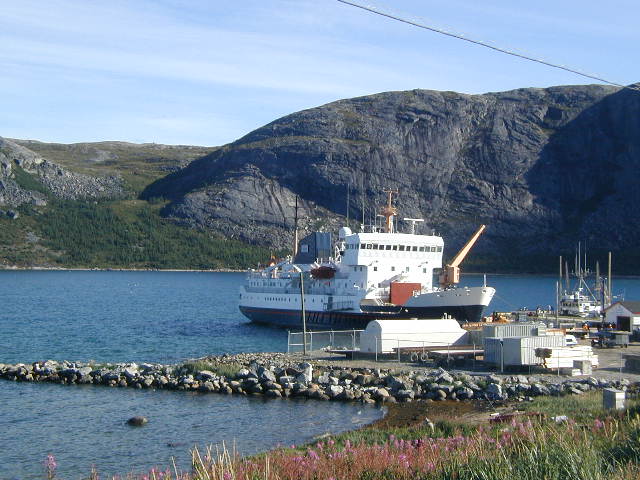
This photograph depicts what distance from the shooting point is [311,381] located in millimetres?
28938

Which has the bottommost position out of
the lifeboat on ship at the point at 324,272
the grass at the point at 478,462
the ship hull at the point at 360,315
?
the ship hull at the point at 360,315

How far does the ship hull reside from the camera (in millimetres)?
53281

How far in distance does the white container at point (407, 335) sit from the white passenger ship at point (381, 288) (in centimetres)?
1621

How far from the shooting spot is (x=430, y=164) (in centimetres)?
19775

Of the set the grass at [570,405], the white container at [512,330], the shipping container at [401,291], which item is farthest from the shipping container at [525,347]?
the shipping container at [401,291]

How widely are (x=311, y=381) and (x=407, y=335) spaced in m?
7.60

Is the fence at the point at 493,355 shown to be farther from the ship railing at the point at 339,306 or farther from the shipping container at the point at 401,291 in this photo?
the ship railing at the point at 339,306

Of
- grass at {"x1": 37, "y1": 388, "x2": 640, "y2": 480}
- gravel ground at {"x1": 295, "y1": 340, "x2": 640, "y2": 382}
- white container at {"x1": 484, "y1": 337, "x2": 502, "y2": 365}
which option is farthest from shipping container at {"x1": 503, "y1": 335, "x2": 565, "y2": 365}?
grass at {"x1": 37, "y1": 388, "x2": 640, "y2": 480}

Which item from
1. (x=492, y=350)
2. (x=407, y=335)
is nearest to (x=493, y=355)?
(x=492, y=350)

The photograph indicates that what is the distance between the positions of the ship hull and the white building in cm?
953

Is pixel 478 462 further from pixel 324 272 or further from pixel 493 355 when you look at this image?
pixel 324 272

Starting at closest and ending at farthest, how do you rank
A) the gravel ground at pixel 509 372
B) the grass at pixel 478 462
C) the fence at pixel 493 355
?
the grass at pixel 478 462 < the gravel ground at pixel 509 372 < the fence at pixel 493 355

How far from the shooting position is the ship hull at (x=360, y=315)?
53.3m

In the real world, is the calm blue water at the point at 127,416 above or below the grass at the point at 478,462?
below
